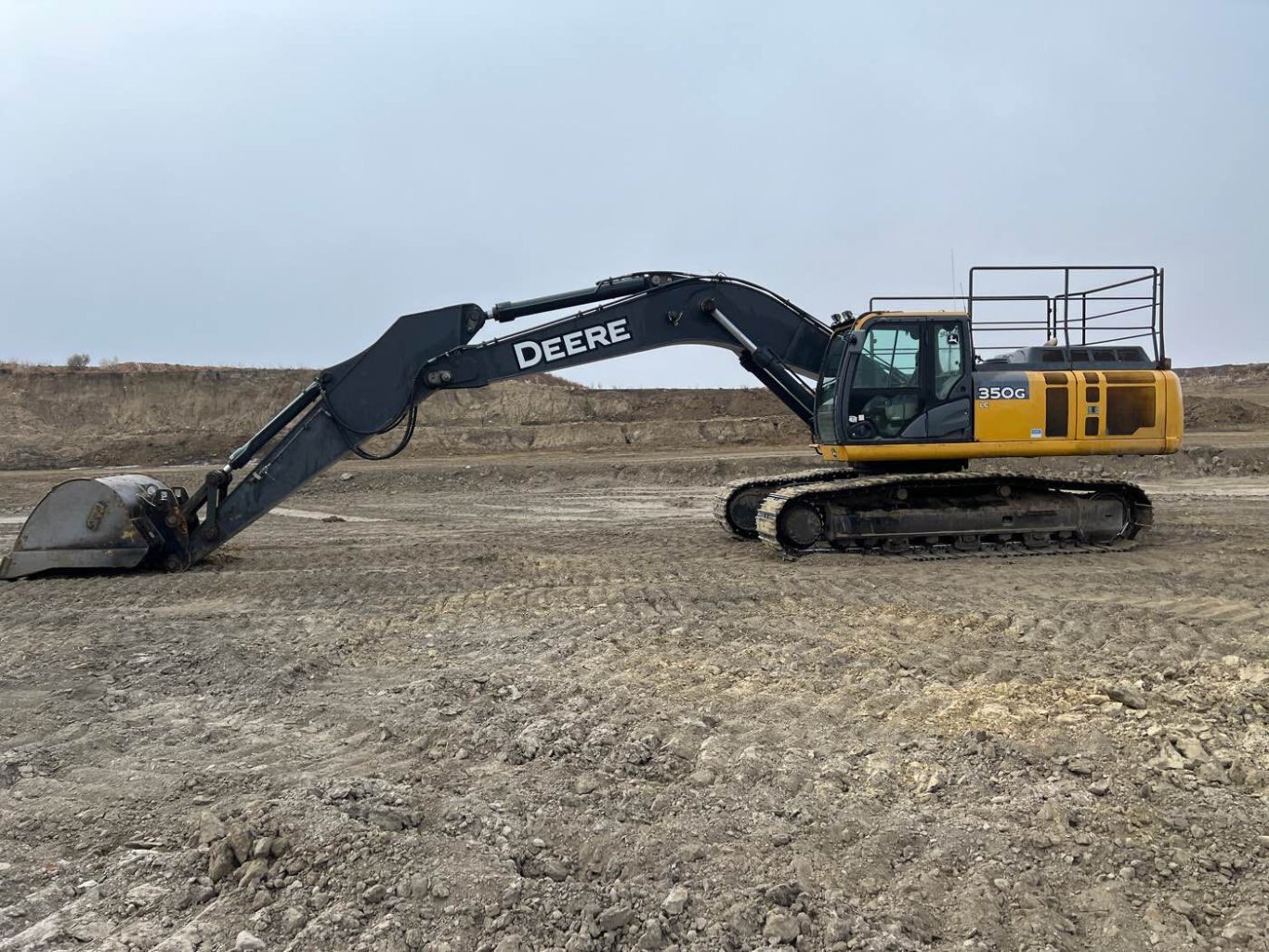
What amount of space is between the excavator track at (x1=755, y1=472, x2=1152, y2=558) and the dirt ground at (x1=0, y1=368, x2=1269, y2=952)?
130cm

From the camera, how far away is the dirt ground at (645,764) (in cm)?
300

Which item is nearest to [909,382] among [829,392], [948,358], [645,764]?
[948,358]

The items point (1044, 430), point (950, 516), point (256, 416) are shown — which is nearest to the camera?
point (1044, 430)

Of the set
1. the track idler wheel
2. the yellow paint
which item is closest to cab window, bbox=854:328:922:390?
the yellow paint

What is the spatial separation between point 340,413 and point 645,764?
20.4ft

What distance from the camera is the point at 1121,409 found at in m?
9.70

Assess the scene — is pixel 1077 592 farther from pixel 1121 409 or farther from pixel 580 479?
pixel 580 479

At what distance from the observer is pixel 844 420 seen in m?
9.70

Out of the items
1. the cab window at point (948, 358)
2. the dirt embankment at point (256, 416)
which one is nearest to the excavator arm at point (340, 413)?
the cab window at point (948, 358)

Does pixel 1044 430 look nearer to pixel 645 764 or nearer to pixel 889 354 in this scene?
pixel 889 354

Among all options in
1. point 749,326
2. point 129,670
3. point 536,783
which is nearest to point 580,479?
point 749,326

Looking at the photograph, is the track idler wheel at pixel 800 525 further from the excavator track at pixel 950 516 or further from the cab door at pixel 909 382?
the cab door at pixel 909 382

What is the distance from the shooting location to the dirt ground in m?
3.00

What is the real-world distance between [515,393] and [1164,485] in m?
24.1
